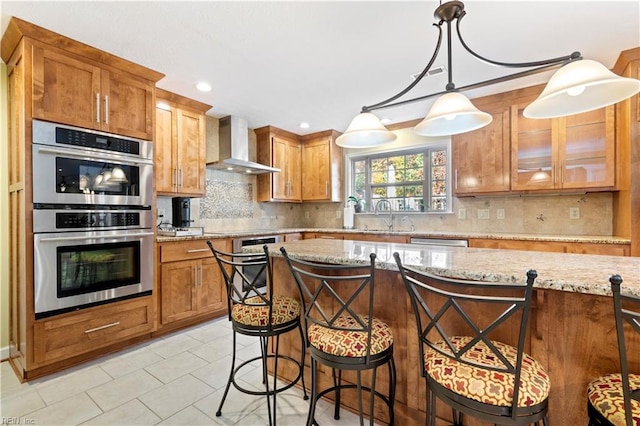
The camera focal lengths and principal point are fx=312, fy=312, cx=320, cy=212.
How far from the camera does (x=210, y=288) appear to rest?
3.32 m

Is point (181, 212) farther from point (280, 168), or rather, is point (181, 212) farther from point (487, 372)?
point (487, 372)

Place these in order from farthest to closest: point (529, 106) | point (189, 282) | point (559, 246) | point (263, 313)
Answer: point (189, 282), point (559, 246), point (263, 313), point (529, 106)

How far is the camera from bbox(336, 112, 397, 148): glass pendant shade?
1.97 m

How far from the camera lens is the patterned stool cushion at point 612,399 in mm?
885

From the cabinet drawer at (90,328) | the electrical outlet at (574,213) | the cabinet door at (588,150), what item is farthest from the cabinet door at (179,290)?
the electrical outlet at (574,213)

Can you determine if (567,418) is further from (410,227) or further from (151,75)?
(151,75)

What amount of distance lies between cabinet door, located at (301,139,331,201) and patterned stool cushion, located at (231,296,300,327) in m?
3.13

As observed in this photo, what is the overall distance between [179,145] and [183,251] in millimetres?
1160

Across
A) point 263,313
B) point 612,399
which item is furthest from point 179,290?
point 612,399

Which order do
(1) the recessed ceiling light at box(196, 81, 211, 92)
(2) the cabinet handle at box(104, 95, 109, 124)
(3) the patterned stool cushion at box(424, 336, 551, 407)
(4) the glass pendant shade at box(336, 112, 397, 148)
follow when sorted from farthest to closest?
(1) the recessed ceiling light at box(196, 81, 211, 92) < (2) the cabinet handle at box(104, 95, 109, 124) < (4) the glass pendant shade at box(336, 112, 397, 148) < (3) the patterned stool cushion at box(424, 336, 551, 407)

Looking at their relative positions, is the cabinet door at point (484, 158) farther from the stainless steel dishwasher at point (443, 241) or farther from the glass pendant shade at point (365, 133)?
the glass pendant shade at point (365, 133)

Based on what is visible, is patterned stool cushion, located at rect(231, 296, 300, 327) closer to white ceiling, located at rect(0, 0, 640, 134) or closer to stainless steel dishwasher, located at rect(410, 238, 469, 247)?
white ceiling, located at rect(0, 0, 640, 134)

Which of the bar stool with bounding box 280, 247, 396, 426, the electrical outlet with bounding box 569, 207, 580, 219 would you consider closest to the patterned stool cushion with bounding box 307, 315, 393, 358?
the bar stool with bounding box 280, 247, 396, 426

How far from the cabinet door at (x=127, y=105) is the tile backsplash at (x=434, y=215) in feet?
3.28
